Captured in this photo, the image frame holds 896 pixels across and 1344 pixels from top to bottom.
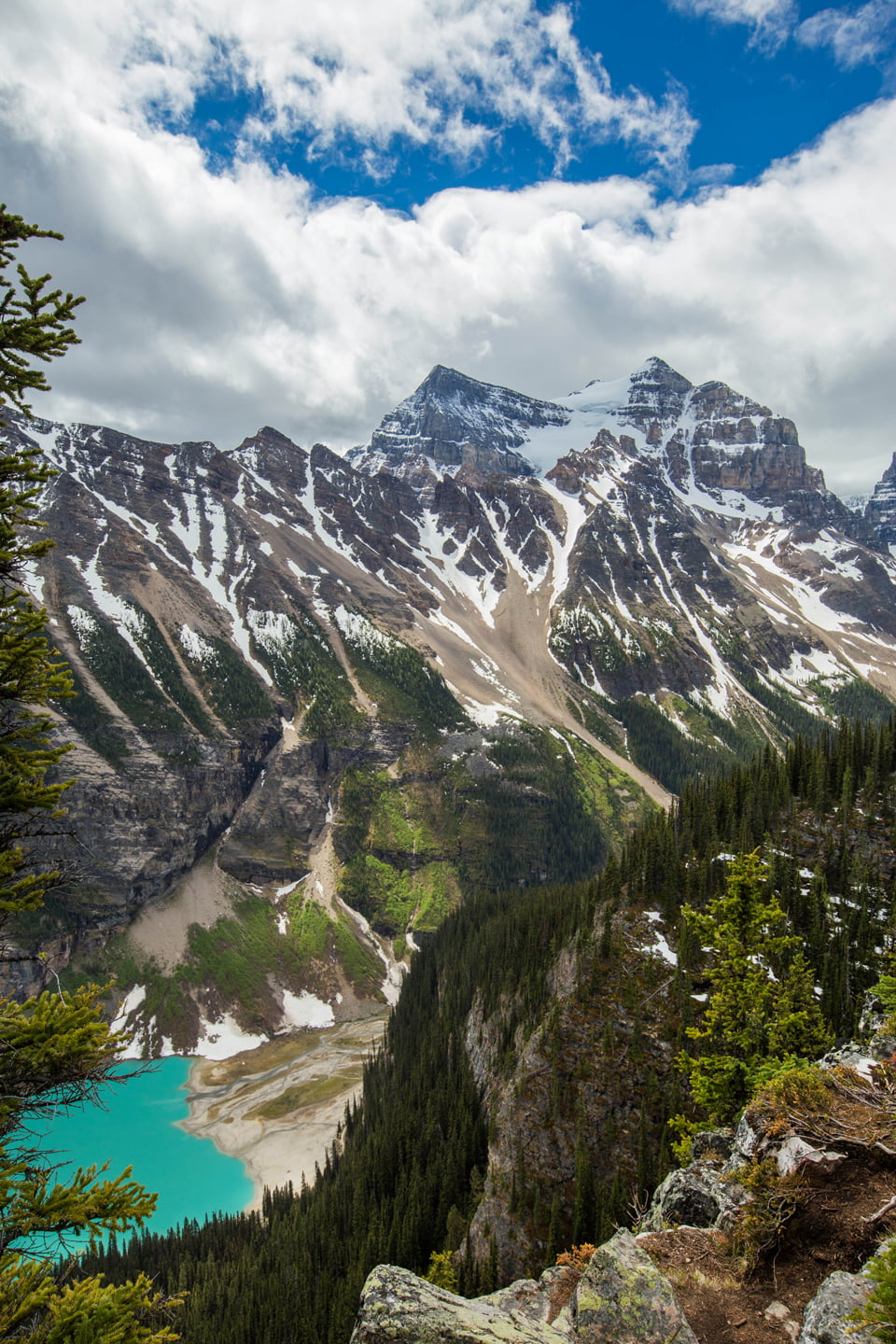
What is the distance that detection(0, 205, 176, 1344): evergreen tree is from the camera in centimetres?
984

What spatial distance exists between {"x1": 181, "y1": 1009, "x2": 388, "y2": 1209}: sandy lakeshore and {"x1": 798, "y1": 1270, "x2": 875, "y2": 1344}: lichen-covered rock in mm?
105767

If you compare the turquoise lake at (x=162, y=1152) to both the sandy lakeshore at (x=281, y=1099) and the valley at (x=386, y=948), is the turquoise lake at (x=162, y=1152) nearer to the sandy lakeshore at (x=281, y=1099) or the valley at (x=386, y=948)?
the sandy lakeshore at (x=281, y=1099)

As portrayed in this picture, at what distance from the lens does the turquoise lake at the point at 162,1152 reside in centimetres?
9081

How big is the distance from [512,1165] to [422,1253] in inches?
812

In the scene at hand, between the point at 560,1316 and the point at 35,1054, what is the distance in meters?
10.2

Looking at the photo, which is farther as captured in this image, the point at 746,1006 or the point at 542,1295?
the point at 746,1006

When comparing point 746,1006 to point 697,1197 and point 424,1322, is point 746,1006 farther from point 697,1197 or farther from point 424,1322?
point 424,1322

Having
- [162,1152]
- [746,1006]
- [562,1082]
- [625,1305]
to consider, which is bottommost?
[162,1152]

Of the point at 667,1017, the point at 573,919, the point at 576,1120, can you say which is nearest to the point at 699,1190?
the point at 667,1017

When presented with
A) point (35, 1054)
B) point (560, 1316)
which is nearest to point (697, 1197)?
point (560, 1316)

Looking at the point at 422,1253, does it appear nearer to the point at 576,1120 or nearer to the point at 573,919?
the point at 576,1120

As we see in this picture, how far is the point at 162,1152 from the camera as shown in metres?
102

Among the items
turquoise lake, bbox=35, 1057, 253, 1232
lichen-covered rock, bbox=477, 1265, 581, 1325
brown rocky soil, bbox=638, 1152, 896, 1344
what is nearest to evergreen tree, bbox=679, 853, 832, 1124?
lichen-covered rock, bbox=477, 1265, 581, 1325

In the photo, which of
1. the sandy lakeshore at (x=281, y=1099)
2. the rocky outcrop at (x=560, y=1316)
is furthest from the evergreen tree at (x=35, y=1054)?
the sandy lakeshore at (x=281, y=1099)
